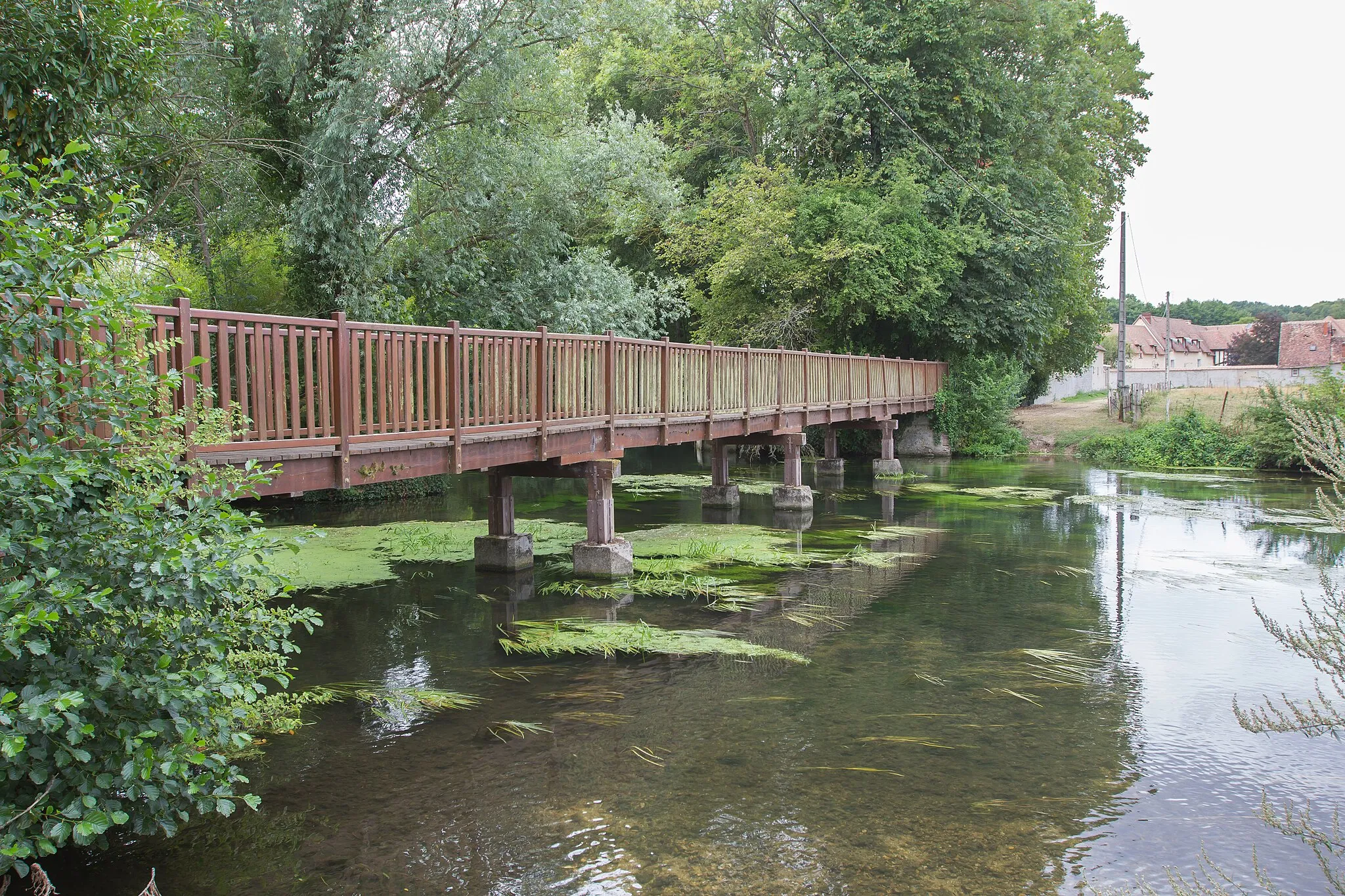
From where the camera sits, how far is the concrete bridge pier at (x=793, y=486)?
19406 mm

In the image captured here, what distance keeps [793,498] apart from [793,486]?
30 centimetres

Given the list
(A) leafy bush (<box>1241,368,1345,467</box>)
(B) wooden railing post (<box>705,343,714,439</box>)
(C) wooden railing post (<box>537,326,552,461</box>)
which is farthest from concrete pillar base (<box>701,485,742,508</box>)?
(A) leafy bush (<box>1241,368,1345,467</box>)

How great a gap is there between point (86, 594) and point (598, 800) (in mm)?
3014

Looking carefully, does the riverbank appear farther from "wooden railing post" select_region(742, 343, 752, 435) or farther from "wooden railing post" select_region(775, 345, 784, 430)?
"wooden railing post" select_region(742, 343, 752, 435)

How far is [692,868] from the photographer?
16.8 feet

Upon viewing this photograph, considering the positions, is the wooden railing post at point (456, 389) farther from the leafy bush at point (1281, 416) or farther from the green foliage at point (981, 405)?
the green foliage at point (981, 405)

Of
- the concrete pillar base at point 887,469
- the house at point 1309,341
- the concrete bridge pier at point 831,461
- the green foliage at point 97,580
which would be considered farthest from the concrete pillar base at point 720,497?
the house at point 1309,341

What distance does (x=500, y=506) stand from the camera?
13.0 m

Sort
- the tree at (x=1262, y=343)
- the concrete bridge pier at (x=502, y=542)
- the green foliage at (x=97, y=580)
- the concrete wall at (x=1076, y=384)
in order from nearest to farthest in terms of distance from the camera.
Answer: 1. the green foliage at (x=97, y=580)
2. the concrete bridge pier at (x=502, y=542)
3. the concrete wall at (x=1076, y=384)
4. the tree at (x=1262, y=343)

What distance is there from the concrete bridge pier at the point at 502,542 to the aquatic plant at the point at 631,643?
3.06 metres

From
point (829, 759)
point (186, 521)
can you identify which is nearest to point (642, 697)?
point (829, 759)

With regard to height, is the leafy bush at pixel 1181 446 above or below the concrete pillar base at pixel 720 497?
above

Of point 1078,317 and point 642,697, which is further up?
point 1078,317

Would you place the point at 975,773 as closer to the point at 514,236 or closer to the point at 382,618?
the point at 382,618
